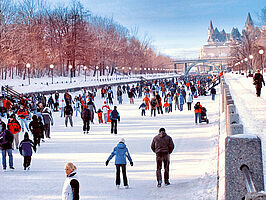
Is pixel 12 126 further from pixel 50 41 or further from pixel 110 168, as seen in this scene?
pixel 50 41

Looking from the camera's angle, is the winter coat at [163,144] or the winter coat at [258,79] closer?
the winter coat at [163,144]

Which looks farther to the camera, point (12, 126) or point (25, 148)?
point (12, 126)

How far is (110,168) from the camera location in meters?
9.23

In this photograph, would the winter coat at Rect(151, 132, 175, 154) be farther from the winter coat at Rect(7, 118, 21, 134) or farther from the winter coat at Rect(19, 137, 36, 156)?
the winter coat at Rect(7, 118, 21, 134)

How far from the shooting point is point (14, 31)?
123ft

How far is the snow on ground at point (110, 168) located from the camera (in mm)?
6996

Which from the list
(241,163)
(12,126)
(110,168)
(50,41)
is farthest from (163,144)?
(50,41)

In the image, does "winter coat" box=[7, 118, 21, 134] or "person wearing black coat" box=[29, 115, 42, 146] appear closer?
"winter coat" box=[7, 118, 21, 134]

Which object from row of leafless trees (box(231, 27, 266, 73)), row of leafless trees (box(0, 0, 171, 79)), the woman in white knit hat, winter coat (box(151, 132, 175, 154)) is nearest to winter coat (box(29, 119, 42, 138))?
winter coat (box(151, 132, 175, 154))

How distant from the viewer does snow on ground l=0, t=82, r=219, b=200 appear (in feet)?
23.0

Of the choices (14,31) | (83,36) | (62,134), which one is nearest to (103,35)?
(83,36)

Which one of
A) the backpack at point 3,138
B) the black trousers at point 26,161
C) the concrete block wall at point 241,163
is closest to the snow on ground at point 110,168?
the black trousers at point 26,161

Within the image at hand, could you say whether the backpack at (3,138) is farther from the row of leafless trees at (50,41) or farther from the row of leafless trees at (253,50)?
the row of leafless trees at (253,50)

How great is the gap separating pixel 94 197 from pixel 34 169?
3.05m
